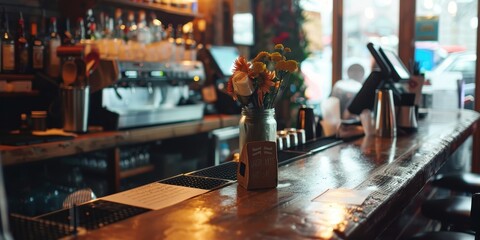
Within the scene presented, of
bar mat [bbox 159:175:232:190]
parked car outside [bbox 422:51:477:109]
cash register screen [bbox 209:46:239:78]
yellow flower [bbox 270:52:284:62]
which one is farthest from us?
parked car outside [bbox 422:51:477:109]

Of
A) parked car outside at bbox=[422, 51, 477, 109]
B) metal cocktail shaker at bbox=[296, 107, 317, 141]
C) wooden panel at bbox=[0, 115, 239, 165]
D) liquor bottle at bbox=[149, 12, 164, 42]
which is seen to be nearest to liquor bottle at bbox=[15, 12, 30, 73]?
wooden panel at bbox=[0, 115, 239, 165]

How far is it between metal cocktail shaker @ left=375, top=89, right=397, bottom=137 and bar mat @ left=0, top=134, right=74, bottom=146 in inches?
69.1

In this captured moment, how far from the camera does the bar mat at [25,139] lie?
2820mm

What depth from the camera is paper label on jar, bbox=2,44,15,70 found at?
3.20 meters

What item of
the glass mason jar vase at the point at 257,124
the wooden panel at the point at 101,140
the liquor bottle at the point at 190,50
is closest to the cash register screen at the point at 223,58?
the liquor bottle at the point at 190,50

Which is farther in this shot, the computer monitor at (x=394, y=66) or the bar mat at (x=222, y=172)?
the computer monitor at (x=394, y=66)

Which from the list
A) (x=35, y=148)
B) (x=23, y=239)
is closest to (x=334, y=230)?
(x=23, y=239)

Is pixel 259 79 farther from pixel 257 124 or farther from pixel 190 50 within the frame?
pixel 190 50

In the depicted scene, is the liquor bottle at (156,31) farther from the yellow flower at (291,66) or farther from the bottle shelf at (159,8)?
the yellow flower at (291,66)

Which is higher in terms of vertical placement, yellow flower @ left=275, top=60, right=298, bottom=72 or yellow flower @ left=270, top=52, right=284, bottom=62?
yellow flower @ left=270, top=52, right=284, bottom=62

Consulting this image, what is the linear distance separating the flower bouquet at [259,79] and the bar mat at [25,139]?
156cm

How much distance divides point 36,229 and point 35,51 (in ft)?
7.95

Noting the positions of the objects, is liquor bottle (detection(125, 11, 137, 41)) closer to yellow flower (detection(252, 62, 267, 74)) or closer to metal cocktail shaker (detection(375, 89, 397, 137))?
metal cocktail shaker (detection(375, 89, 397, 137))

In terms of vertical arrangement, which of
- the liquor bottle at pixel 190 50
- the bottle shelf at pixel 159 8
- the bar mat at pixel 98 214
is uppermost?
the bottle shelf at pixel 159 8
